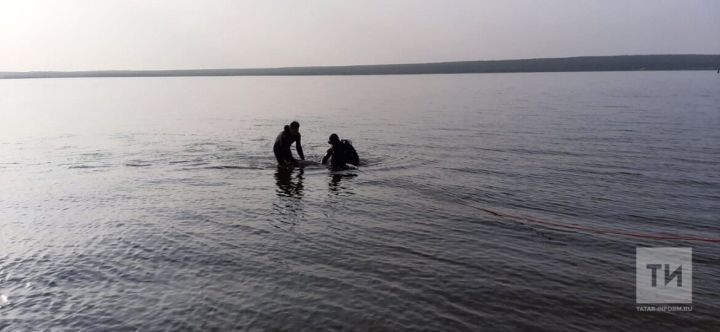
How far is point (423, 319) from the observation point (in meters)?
7.45

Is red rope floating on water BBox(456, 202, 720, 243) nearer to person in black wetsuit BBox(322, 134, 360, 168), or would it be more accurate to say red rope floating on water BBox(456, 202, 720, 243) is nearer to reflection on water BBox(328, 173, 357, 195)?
reflection on water BBox(328, 173, 357, 195)

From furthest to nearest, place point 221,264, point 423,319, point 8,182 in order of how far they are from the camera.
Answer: point 8,182 → point 221,264 → point 423,319

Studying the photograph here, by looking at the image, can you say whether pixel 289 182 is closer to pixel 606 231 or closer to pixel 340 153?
pixel 340 153

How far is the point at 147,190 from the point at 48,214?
130 inches

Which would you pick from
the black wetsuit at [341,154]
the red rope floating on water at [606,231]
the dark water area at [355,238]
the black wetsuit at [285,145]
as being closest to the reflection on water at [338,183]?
the dark water area at [355,238]

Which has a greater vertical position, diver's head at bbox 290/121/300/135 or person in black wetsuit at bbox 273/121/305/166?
diver's head at bbox 290/121/300/135

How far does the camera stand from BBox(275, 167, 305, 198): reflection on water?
52.0 ft

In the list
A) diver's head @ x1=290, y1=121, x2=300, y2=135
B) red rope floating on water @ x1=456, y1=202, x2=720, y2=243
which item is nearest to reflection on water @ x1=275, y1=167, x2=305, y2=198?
diver's head @ x1=290, y1=121, x2=300, y2=135

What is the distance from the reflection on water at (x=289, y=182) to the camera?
15.8 metres

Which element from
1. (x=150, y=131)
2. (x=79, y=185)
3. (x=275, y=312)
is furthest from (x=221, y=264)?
(x=150, y=131)

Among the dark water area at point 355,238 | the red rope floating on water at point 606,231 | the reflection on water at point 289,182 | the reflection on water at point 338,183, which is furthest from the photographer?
A: the reflection on water at point 338,183

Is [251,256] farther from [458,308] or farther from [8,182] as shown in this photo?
[8,182]

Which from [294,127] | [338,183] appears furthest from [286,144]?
[338,183]

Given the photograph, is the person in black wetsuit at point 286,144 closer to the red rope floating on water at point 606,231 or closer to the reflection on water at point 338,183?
the reflection on water at point 338,183
